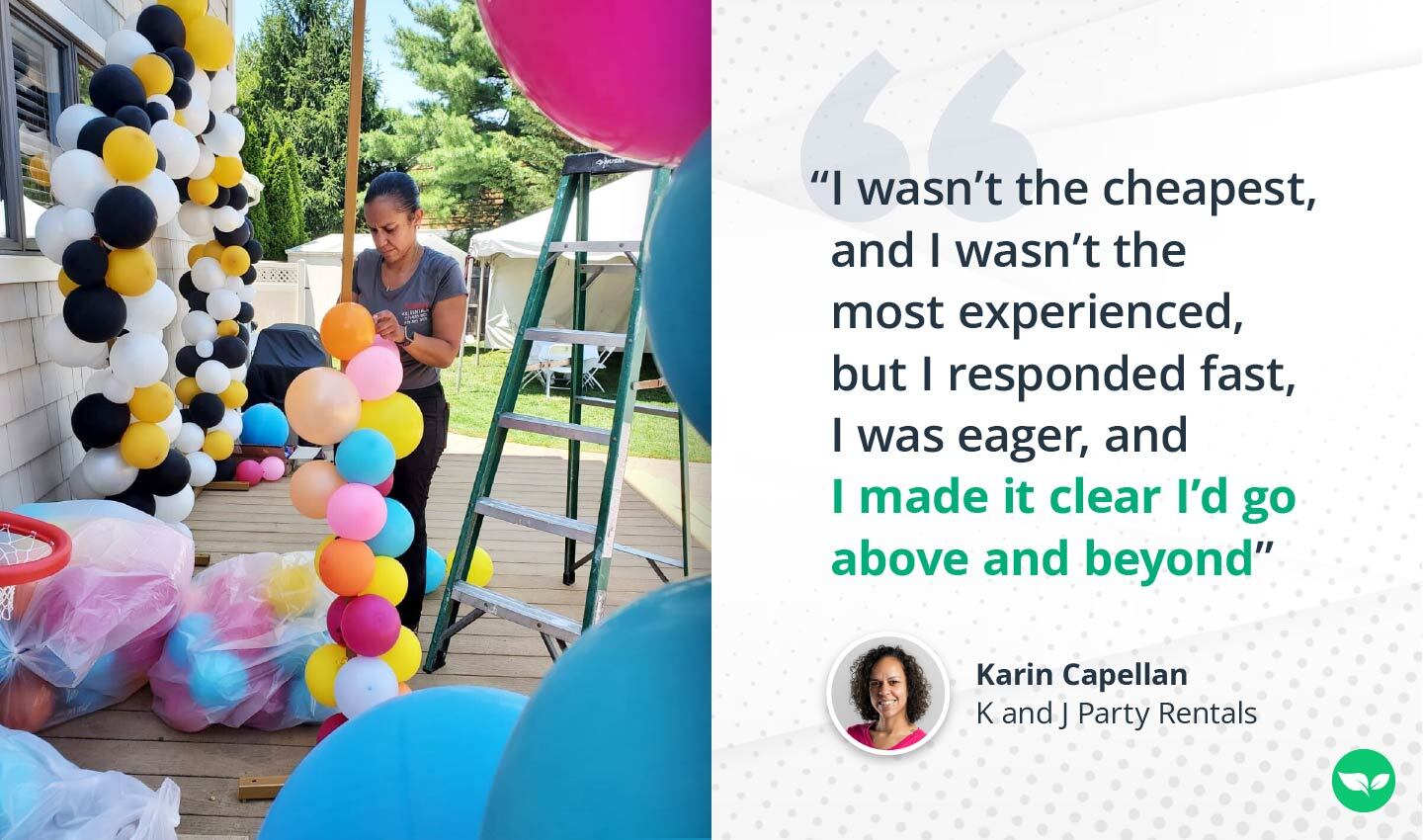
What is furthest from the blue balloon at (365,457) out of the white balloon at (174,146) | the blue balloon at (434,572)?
the white balloon at (174,146)

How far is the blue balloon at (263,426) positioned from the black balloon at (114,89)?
8.54 feet

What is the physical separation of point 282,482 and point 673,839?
571 centimetres

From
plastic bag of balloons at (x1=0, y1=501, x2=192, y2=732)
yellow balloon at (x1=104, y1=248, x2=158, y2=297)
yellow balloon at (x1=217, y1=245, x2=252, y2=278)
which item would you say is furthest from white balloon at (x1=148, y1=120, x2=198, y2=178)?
plastic bag of balloons at (x1=0, y1=501, x2=192, y2=732)

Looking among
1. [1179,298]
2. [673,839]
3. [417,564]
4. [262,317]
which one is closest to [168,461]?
[417,564]

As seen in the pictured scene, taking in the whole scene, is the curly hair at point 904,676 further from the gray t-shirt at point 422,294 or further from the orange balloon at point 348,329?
the gray t-shirt at point 422,294

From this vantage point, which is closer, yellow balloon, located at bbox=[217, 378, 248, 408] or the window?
the window

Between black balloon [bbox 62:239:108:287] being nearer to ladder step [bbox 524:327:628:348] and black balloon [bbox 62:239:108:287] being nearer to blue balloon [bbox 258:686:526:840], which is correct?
ladder step [bbox 524:327:628:348]

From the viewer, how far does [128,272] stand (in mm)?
3725

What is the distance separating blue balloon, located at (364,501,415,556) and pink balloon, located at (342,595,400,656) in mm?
110

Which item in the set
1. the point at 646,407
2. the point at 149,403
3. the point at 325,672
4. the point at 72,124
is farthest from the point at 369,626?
the point at 72,124

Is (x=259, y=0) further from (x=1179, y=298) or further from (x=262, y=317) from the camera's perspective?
(x=1179, y=298)

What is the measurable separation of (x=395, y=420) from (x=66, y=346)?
2091 mm

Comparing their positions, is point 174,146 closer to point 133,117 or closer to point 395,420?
point 133,117

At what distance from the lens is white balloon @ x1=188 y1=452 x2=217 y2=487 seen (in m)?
5.01
